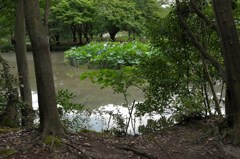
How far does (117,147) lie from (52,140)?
2.74 feet

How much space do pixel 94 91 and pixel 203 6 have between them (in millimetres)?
6159

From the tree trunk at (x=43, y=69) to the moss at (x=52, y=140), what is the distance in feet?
0.20

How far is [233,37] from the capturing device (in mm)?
3641

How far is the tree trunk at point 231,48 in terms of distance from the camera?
364 cm

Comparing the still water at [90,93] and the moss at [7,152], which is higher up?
the moss at [7,152]

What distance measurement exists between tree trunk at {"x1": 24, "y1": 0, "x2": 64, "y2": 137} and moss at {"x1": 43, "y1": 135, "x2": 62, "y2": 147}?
0.06m

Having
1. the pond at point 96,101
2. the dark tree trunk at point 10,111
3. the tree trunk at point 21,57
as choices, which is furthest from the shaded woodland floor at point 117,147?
the tree trunk at point 21,57

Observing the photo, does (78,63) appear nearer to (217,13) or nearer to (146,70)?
(146,70)

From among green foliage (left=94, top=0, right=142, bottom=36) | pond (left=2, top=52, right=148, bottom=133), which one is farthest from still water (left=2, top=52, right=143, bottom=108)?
green foliage (left=94, top=0, right=142, bottom=36)

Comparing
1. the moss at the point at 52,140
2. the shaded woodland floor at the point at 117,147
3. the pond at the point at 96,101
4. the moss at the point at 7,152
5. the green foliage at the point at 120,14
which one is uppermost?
the green foliage at the point at 120,14

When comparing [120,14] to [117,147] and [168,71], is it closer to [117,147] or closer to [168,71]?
[168,71]

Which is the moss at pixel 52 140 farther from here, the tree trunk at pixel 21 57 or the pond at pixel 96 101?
the tree trunk at pixel 21 57

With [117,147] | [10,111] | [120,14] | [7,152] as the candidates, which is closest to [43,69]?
[7,152]

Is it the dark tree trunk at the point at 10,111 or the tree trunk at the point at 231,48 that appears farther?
the dark tree trunk at the point at 10,111
